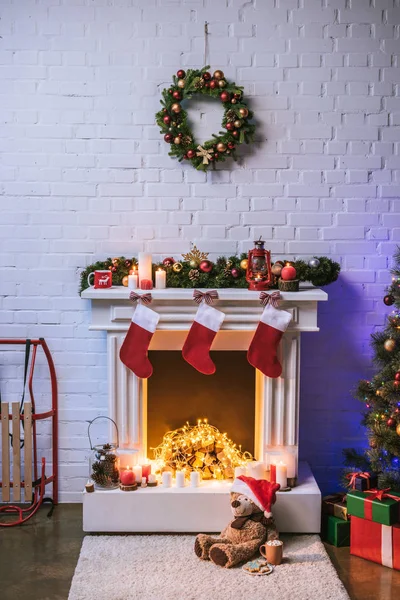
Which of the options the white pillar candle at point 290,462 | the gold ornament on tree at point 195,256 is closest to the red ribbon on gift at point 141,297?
the gold ornament on tree at point 195,256

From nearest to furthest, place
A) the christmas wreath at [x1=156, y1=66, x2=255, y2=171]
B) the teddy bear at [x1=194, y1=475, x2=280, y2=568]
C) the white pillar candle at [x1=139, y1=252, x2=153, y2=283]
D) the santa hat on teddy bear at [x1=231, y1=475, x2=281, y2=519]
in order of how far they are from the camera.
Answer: the teddy bear at [x1=194, y1=475, x2=280, y2=568] < the santa hat on teddy bear at [x1=231, y1=475, x2=281, y2=519] < the white pillar candle at [x1=139, y1=252, x2=153, y2=283] < the christmas wreath at [x1=156, y1=66, x2=255, y2=171]

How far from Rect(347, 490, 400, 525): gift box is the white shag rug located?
0.26m

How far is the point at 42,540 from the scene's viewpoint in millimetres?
3887

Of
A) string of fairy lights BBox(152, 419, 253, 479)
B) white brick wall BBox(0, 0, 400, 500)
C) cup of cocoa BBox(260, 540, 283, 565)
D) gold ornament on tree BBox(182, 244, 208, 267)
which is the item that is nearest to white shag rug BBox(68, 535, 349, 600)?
cup of cocoa BBox(260, 540, 283, 565)

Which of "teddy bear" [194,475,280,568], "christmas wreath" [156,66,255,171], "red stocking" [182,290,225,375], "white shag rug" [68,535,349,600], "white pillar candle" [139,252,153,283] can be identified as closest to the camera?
"white shag rug" [68,535,349,600]

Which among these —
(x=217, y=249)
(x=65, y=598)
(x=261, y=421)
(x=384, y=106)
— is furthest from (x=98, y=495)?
(x=384, y=106)

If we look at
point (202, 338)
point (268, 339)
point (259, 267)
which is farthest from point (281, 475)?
point (259, 267)

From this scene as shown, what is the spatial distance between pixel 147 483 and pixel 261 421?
67cm

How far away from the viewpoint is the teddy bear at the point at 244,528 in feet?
11.8

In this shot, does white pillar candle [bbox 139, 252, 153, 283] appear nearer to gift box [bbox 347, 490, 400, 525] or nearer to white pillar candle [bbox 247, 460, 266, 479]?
white pillar candle [bbox 247, 460, 266, 479]

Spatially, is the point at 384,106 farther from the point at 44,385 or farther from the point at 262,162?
the point at 44,385

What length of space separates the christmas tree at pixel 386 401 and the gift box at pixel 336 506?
23cm

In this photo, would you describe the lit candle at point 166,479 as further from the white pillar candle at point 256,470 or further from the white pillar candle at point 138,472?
the white pillar candle at point 256,470

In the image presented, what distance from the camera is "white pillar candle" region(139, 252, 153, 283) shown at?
3975 mm
